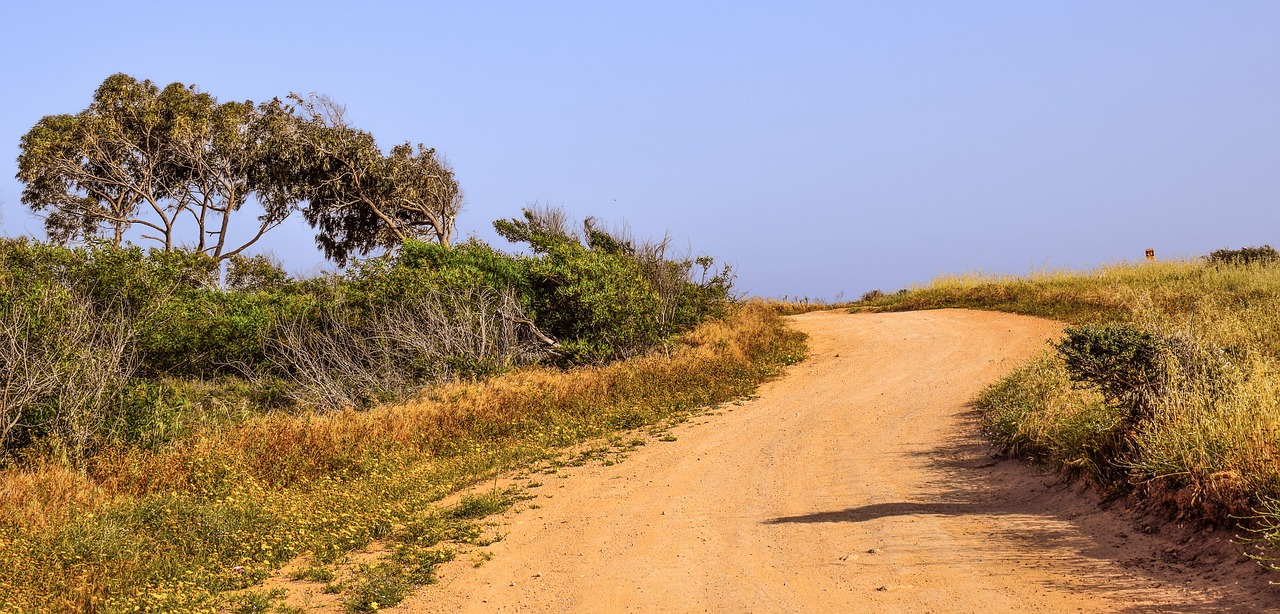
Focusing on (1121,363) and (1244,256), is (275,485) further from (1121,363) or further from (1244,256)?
(1244,256)

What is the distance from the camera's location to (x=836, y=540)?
23.1 ft

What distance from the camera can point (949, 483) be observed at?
8789 mm

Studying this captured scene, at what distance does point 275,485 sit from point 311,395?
237 inches

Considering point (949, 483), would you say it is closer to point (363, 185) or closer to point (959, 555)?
point (959, 555)

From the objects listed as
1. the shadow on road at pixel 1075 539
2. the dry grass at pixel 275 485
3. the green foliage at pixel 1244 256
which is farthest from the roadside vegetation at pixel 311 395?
the green foliage at pixel 1244 256

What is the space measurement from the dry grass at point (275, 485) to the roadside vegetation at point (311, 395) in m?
0.04

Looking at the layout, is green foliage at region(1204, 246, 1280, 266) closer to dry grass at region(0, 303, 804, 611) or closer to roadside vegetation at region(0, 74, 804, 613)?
roadside vegetation at region(0, 74, 804, 613)

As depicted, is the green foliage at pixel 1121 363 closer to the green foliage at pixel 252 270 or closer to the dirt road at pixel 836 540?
the dirt road at pixel 836 540

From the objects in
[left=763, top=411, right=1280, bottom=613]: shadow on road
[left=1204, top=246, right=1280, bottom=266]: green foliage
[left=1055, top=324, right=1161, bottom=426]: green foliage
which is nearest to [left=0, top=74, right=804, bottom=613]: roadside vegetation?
[left=763, top=411, right=1280, bottom=613]: shadow on road

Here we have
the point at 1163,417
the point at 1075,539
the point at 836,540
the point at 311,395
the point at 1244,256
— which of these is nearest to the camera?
the point at 1075,539

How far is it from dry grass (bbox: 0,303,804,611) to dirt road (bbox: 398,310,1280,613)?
1393 mm

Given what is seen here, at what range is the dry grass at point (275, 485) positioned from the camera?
→ 6.79 m

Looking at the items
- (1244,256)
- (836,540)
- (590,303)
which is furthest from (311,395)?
(1244,256)

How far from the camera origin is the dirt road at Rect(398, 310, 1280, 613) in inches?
224
